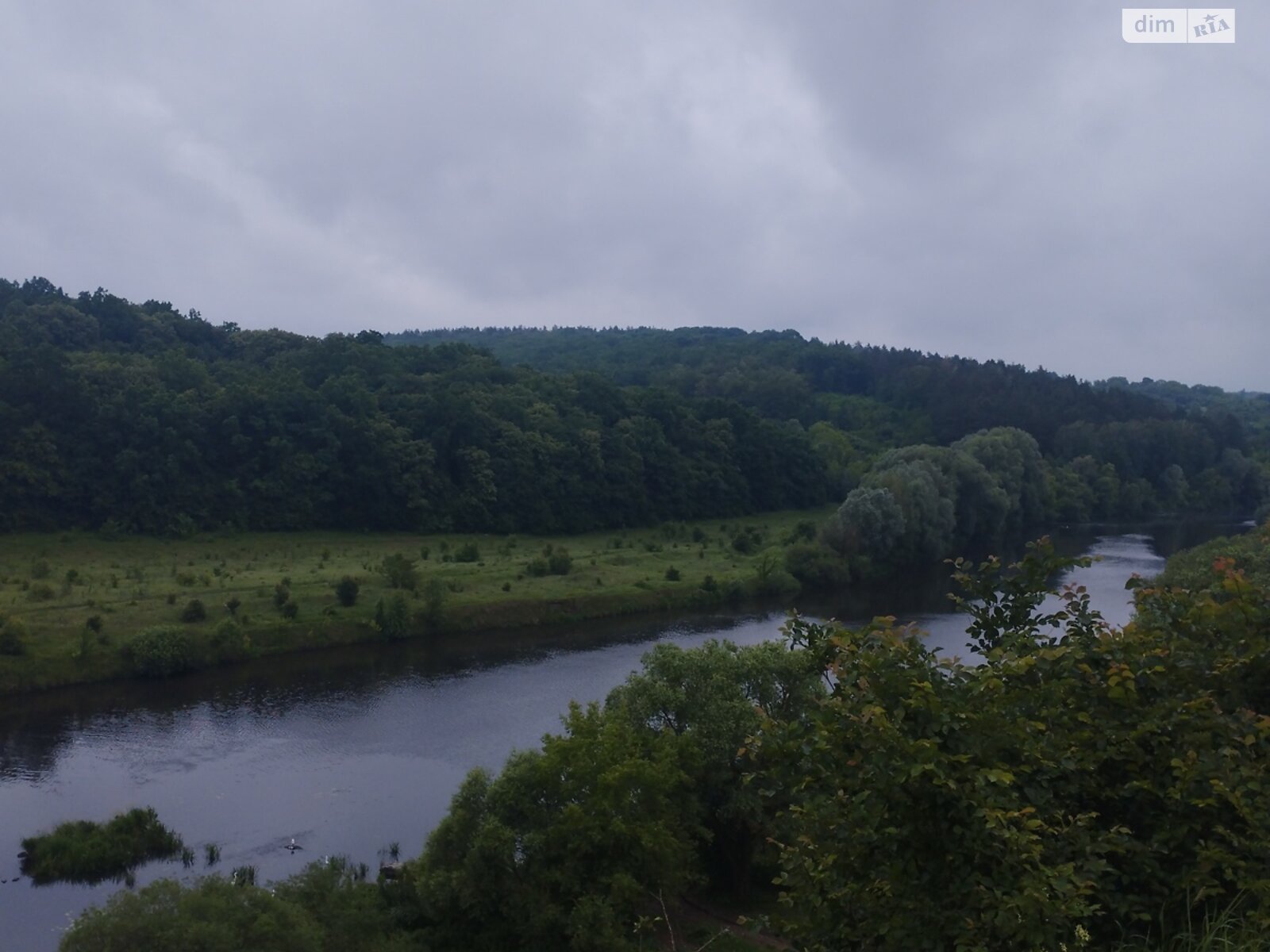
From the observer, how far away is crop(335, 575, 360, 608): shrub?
4094 centimetres

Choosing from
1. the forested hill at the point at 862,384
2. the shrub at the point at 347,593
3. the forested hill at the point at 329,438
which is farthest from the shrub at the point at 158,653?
the forested hill at the point at 862,384

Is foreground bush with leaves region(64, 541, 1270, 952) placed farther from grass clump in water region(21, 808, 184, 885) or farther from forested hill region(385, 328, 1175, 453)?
forested hill region(385, 328, 1175, 453)

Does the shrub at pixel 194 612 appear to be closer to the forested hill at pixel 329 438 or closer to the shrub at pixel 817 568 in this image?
the forested hill at pixel 329 438

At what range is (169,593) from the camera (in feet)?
127

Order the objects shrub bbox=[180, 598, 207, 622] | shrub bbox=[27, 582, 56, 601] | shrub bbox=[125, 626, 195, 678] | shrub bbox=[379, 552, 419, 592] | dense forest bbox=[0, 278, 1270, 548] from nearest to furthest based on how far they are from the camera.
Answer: shrub bbox=[125, 626, 195, 678] < shrub bbox=[180, 598, 207, 622] < shrub bbox=[27, 582, 56, 601] < shrub bbox=[379, 552, 419, 592] < dense forest bbox=[0, 278, 1270, 548]

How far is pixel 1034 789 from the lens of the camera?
543 cm

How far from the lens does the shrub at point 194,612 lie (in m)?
36.9

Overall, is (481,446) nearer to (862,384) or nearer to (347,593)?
(347,593)

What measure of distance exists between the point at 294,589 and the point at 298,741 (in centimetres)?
1342

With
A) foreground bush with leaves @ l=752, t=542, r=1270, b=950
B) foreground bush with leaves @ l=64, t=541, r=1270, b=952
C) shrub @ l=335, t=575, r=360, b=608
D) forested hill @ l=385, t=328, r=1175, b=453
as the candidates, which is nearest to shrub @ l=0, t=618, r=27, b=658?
shrub @ l=335, t=575, r=360, b=608

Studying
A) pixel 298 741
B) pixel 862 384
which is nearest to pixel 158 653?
pixel 298 741

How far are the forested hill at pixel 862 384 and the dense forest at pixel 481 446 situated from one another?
0.55m

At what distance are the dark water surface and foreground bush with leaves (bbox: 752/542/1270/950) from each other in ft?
46.7

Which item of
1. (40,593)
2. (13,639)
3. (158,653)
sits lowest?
(158,653)
